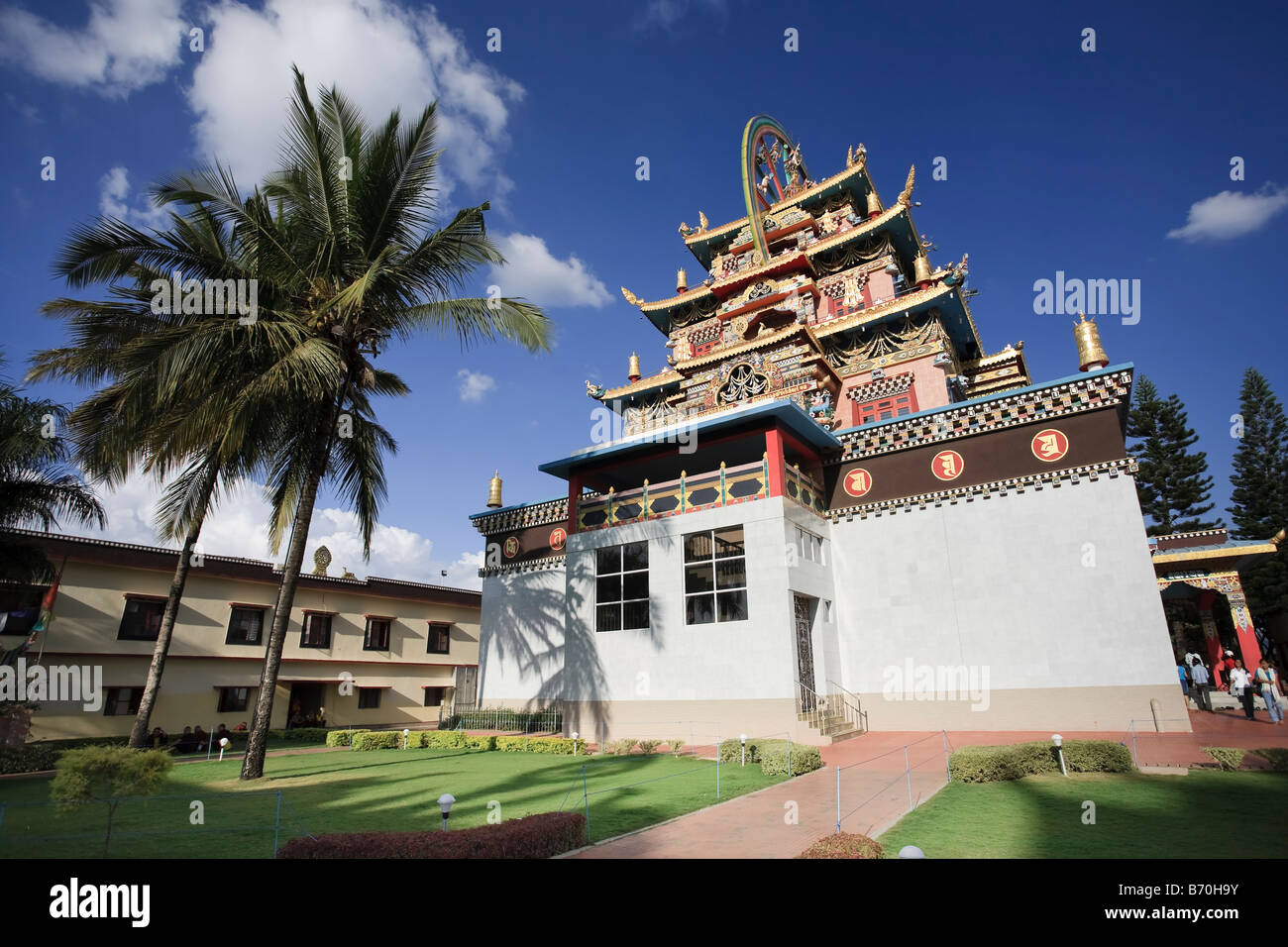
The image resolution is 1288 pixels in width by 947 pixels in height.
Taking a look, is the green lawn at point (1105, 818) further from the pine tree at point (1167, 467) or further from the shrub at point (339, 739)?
the pine tree at point (1167, 467)

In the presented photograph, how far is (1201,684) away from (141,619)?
36.6 metres

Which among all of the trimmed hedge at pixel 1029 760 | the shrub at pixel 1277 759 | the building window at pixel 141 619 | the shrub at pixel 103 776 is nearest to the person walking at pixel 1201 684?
the shrub at pixel 1277 759

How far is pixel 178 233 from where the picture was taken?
1353 centimetres

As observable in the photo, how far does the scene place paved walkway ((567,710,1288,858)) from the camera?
7.02 m

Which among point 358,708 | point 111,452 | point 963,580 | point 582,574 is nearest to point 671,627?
point 582,574

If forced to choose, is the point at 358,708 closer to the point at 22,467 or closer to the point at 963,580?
the point at 22,467

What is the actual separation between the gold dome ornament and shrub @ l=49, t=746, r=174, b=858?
20623 millimetres

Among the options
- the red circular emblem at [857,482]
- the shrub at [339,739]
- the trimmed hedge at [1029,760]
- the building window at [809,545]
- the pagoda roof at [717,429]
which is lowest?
the shrub at [339,739]

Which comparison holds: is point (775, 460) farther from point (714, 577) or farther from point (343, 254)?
point (343, 254)

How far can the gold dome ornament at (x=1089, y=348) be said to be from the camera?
55.2 feet

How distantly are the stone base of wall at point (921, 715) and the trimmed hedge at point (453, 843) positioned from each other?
33.6 ft

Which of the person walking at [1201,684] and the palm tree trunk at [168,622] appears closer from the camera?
the palm tree trunk at [168,622]

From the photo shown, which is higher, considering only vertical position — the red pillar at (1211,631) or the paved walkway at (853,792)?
the red pillar at (1211,631)

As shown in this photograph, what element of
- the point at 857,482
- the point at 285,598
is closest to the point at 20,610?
the point at 285,598
